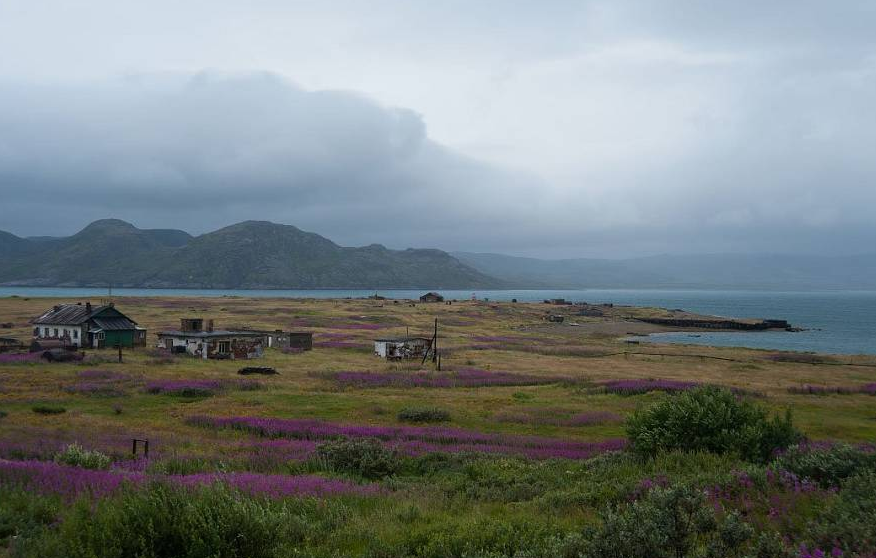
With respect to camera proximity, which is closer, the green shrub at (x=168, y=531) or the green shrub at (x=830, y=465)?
the green shrub at (x=168, y=531)

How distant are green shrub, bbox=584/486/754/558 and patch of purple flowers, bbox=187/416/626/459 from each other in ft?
38.8

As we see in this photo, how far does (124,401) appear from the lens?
3294 cm

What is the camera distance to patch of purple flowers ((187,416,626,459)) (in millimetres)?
20297

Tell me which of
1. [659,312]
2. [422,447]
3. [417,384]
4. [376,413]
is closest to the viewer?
[422,447]

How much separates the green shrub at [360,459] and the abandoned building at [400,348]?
43.4 meters

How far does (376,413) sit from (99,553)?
24.1 meters

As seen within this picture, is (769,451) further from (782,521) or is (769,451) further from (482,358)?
(482,358)

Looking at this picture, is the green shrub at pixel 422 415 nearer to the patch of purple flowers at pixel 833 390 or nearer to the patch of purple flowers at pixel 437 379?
the patch of purple flowers at pixel 437 379

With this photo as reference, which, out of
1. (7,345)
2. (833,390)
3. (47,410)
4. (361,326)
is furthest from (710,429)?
(361,326)

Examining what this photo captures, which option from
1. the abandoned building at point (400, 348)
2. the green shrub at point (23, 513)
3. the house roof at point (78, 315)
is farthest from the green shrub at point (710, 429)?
the house roof at point (78, 315)

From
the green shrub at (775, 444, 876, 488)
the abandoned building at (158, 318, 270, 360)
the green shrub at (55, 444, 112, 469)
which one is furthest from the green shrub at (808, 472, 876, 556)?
the abandoned building at (158, 318, 270, 360)

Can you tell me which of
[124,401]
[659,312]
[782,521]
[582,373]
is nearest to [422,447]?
[782,521]

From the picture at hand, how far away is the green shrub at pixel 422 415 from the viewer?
2883cm

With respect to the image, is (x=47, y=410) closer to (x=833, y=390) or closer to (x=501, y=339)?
(x=833, y=390)
